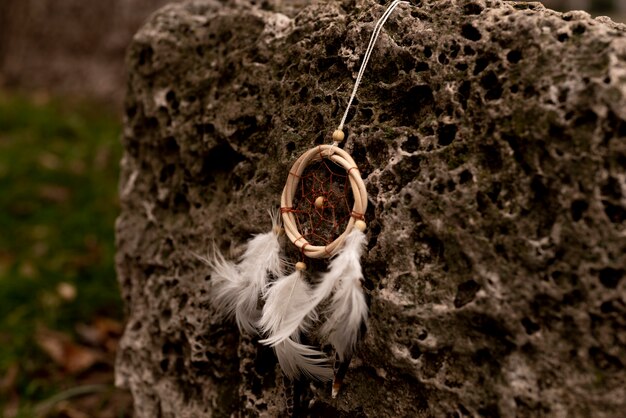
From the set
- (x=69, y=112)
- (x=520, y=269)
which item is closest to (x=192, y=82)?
(x=520, y=269)

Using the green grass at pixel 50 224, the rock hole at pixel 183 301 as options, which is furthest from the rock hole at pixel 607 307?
the green grass at pixel 50 224

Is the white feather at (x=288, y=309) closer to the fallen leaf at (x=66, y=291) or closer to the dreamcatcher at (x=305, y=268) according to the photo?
the dreamcatcher at (x=305, y=268)

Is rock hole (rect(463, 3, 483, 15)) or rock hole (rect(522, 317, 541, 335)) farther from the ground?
rock hole (rect(463, 3, 483, 15))

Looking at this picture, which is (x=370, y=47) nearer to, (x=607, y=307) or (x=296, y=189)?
(x=296, y=189)

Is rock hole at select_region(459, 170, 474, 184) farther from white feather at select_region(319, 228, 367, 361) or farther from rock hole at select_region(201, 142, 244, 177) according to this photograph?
rock hole at select_region(201, 142, 244, 177)

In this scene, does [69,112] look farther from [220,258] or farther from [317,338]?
[317,338]

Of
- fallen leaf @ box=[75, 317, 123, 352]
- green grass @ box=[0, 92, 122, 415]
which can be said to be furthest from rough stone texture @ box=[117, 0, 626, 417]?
green grass @ box=[0, 92, 122, 415]

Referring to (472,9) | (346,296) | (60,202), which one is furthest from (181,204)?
(60,202)

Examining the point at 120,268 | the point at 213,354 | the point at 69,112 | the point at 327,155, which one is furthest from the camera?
the point at 69,112
